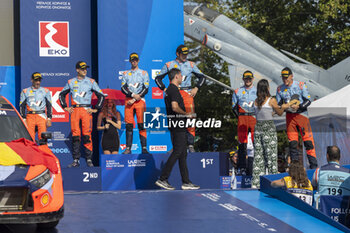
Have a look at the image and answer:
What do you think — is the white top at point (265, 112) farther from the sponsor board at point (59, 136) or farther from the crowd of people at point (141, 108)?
the sponsor board at point (59, 136)

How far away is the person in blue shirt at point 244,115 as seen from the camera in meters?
11.1

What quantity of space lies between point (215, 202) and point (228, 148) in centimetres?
2147

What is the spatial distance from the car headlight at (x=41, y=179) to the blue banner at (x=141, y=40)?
700cm

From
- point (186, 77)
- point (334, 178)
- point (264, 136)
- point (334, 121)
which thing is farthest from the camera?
point (334, 121)

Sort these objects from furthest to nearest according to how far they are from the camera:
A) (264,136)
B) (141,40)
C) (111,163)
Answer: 1. (141,40)
2. (111,163)
3. (264,136)

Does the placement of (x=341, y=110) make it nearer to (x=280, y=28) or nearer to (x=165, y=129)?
(x=165, y=129)

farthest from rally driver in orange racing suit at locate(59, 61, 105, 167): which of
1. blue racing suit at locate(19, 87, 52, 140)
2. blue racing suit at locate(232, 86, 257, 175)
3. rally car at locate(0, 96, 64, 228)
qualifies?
rally car at locate(0, 96, 64, 228)

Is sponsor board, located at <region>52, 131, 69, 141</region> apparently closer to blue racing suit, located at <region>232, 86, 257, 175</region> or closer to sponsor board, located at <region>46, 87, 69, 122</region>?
sponsor board, located at <region>46, 87, 69, 122</region>

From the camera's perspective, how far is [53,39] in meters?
13.3

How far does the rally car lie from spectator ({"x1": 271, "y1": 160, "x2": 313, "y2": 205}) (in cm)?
341

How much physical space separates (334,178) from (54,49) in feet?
26.5

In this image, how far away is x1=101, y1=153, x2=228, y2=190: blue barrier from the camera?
10.9 metres

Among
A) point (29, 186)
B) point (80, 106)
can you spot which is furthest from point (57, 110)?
point (29, 186)

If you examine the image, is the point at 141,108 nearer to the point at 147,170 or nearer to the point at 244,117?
the point at 147,170
